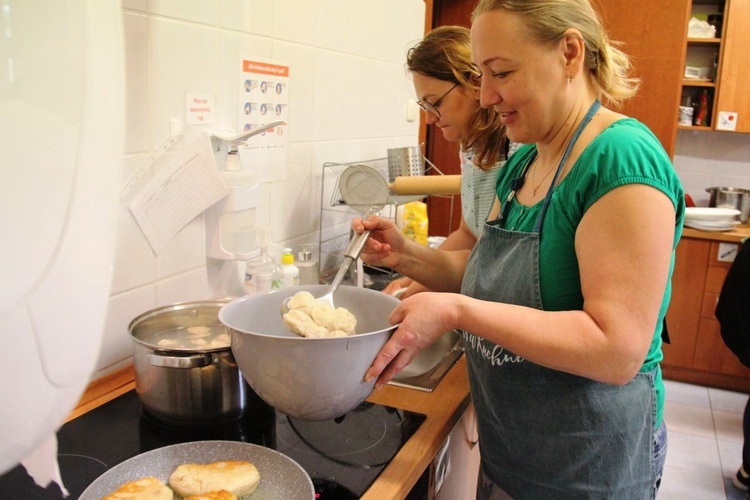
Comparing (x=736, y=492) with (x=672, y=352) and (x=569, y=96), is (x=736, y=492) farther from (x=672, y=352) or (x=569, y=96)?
(x=569, y=96)

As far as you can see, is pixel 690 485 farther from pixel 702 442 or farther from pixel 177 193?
pixel 177 193

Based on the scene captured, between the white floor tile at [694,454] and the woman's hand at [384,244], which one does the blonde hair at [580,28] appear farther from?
the white floor tile at [694,454]

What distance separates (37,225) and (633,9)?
3.58 metres

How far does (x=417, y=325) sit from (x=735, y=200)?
11.4 feet

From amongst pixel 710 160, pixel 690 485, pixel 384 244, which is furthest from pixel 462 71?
pixel 710 160

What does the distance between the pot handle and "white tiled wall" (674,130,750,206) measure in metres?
3.70

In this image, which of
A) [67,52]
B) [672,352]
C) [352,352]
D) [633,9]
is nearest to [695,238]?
[672,352]

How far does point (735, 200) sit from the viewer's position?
368 cm

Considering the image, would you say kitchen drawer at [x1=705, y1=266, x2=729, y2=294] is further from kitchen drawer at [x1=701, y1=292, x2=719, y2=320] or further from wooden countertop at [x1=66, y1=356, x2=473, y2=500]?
wooden countertop at [x1=66, y1=356, x2=473, y2=500]

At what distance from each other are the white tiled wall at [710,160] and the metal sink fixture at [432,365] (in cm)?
298

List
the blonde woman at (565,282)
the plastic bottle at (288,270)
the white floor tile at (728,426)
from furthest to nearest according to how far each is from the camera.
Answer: the white floor tile at (728,426) < the plastic bottle at (288,270) < the blonde woman at (565,282)

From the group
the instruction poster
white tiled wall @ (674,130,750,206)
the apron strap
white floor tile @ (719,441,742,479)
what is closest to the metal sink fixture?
the apron strap

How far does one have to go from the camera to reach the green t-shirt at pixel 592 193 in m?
0.82

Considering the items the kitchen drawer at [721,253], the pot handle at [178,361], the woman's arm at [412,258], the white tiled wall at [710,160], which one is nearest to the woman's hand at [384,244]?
the woman's arm at [412,258]
